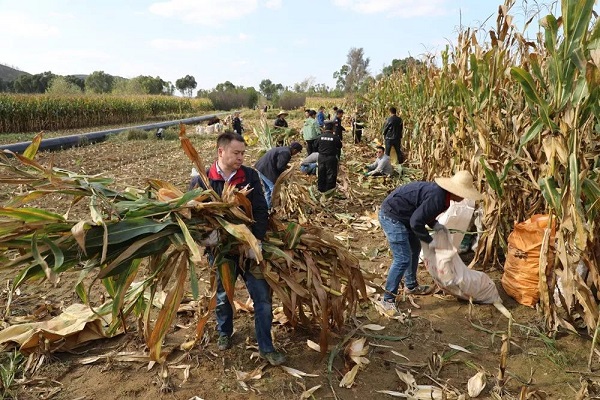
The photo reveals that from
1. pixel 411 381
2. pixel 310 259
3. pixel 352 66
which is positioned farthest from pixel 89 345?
pixel 352 66

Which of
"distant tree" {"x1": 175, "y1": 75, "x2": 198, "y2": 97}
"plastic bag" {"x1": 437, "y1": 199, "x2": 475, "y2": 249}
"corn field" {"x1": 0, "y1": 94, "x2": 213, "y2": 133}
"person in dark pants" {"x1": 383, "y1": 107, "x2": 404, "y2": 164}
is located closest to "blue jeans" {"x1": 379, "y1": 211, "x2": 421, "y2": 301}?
"plastic bag" {"x1": 437, "y1": 199, "x2": 475, "y2": 249}

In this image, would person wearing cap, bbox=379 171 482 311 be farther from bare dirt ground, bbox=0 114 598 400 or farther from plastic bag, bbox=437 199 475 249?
plastic bag, bbox=437 199 475 249

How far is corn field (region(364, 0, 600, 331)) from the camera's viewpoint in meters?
3.04

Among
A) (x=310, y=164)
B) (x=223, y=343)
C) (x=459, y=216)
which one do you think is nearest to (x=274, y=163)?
(x=310, y=164)

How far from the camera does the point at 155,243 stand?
103 inches

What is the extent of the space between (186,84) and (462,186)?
9285 centimetres

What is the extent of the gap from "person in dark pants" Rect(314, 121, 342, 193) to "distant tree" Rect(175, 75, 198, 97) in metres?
88.0

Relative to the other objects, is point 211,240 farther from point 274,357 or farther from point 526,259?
point 526,259

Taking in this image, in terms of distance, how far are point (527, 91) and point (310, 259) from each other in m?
2.32

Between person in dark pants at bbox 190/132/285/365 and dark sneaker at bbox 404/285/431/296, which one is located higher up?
person in dark pants at bbox 190/132/285/365

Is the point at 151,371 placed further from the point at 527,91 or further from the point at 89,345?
the point at 527,91

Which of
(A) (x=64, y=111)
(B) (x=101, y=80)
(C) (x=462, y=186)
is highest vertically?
(B) (x=101, y=80)

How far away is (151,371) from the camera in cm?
297

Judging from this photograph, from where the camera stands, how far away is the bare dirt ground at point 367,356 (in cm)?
279
